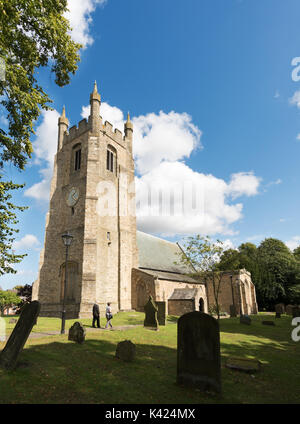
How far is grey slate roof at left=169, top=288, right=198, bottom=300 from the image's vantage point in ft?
81.2

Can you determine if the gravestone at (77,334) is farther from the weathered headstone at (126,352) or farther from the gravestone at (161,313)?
the gravestone at (161,313)

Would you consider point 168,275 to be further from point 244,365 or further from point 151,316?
point 244,365

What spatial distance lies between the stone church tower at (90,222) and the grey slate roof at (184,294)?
17.3ft

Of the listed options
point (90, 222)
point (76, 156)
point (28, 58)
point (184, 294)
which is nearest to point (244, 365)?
point (28, 58)

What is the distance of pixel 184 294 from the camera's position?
84.4 feet

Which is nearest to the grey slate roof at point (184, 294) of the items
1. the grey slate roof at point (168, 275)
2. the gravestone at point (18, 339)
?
the grey slate roof at point (168, 275)

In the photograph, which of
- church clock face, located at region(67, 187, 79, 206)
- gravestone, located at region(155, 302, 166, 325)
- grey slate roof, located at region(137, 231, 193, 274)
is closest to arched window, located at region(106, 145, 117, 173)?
church clock face, located at region(67, 187, 79, 206)

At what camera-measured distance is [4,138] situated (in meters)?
9.81

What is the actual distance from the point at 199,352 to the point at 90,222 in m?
18.4

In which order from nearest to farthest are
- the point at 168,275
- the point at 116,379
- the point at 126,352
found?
the point at 116,379
the point at 126,352
the point at 168,275

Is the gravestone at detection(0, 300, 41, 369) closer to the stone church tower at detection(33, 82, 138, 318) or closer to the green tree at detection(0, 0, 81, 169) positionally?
the green tree at detection(0, 0, 81, 169)

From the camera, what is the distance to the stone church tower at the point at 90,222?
21438mm

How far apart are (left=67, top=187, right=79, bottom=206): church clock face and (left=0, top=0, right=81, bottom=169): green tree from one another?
44.1 ft
